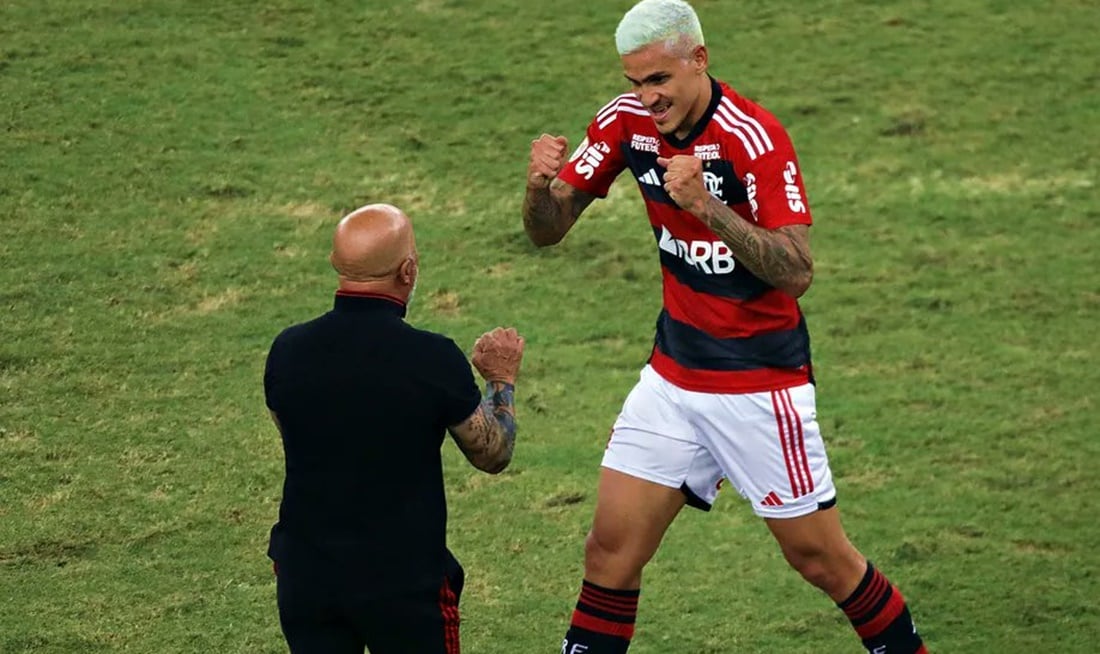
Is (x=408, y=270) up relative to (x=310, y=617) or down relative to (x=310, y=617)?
up

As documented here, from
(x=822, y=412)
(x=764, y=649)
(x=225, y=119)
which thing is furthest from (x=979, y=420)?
(x=225, y=119)

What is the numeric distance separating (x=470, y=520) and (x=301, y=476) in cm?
282

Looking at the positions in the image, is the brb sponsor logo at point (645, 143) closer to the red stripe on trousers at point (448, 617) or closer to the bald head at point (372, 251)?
the bald head at point (372, 251)

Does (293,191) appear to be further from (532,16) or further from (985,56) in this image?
(985,56)

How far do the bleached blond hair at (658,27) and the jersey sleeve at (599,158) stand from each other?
44 cm

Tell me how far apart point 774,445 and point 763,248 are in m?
0.74

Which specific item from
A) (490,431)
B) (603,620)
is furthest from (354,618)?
(603,620)

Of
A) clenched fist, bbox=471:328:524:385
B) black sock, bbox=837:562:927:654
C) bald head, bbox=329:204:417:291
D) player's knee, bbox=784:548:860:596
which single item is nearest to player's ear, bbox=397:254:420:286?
bald head, bbox=329:204:417:291

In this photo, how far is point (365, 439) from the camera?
16.1ft

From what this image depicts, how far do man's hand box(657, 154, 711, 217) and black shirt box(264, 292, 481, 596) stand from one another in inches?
35.3

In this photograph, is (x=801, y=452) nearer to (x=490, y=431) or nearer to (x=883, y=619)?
(x=883, y=619)

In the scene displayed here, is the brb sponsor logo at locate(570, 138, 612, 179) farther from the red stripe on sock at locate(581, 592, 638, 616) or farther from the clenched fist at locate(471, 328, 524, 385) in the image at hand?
the red stripe on sock at locate(581, 592, 638, 616)

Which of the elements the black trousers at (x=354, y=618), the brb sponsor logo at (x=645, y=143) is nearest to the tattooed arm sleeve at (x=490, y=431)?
the black trousers at (x=354, y=618)

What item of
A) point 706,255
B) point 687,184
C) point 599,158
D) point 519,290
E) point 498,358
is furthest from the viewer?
point 519,290
